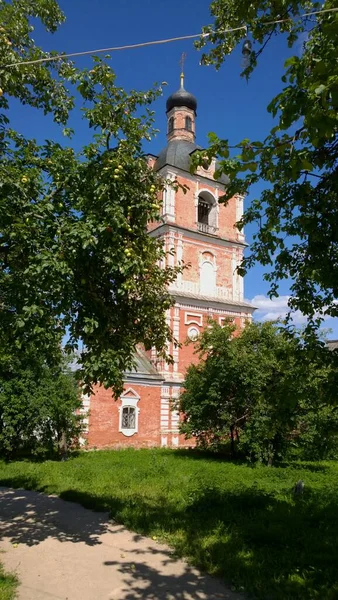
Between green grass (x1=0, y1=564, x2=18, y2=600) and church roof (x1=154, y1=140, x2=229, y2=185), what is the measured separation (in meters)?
25.3

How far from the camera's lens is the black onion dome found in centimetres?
3388

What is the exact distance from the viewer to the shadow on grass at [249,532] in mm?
5410

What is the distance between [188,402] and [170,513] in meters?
10.3

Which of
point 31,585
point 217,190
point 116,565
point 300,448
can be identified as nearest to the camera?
point 31,585

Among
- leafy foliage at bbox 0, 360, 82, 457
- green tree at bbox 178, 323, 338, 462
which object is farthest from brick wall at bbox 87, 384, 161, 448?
green tree at bbox 178, 323, 338, 462

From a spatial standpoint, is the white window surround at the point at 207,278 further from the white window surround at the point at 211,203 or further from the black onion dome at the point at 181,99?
the black onion dome at the point at 181,99

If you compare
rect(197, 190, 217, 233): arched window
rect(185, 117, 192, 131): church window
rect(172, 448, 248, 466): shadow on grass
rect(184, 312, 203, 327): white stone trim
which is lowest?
rect(172, 448, 248, 466): shadow on grass

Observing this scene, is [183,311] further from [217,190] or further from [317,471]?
[317,471]

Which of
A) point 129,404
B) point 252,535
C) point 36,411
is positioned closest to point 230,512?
point 252,535

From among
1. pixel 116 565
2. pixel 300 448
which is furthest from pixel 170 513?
pixel 300 448

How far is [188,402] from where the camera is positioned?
18.8 metres

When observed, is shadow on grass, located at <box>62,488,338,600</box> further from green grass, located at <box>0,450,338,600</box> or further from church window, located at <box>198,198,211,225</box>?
church window, located at <box>198,198,211,225</box>

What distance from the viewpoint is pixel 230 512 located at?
8.33 m

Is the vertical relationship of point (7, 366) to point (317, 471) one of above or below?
above
